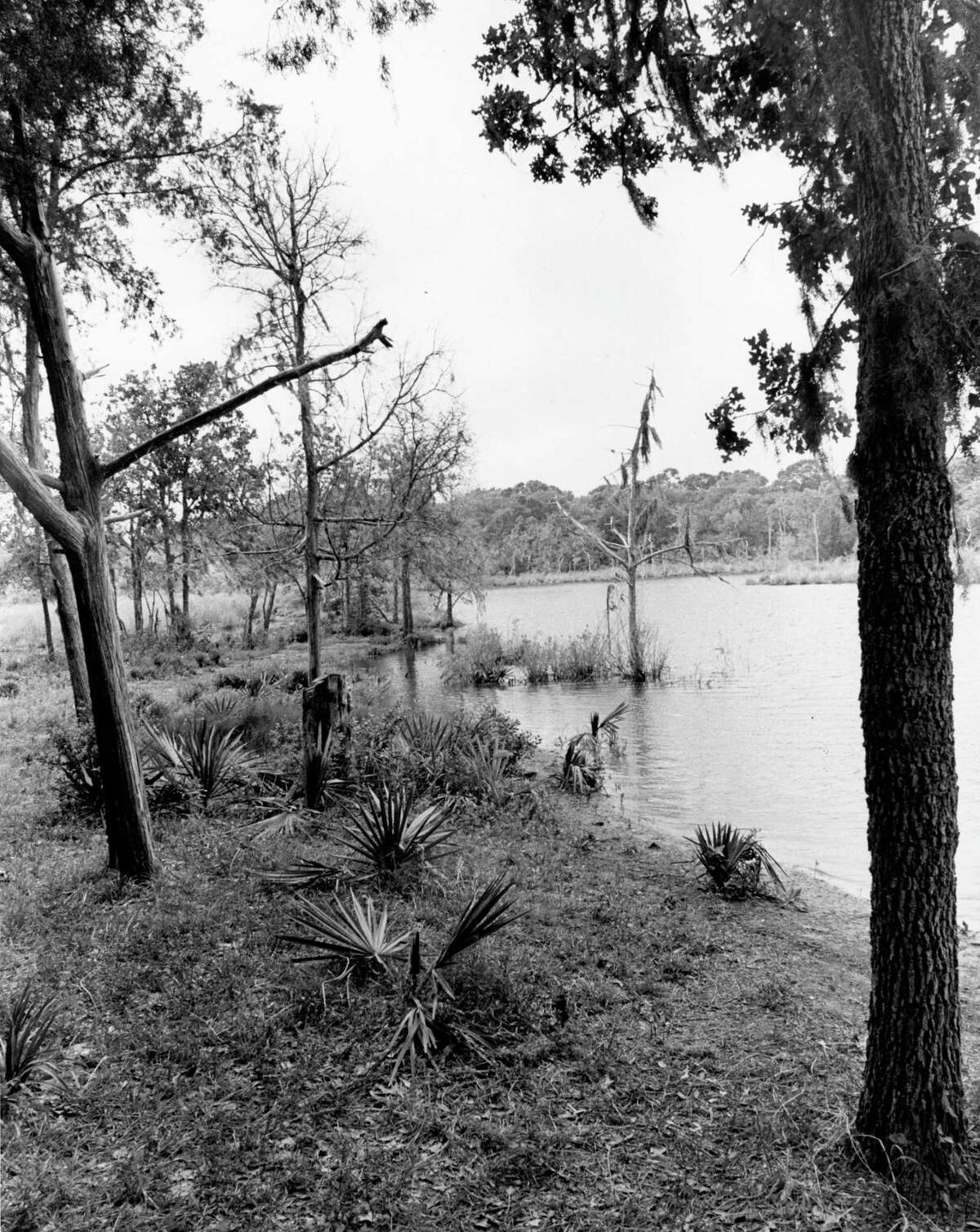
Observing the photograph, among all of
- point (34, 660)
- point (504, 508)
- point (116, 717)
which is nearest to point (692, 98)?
point (116, 717)

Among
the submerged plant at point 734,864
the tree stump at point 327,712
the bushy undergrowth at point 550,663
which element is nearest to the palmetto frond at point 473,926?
the submerged plant at point 734,864

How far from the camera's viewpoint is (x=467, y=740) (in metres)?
11.2

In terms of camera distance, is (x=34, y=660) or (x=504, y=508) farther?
(x=504, y=508)

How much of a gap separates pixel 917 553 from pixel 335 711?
806 cm

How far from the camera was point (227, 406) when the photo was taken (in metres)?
6.74

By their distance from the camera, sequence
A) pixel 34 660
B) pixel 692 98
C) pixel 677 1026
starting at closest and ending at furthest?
pixel 692 98, pixel 677 1026, pixel 34 660

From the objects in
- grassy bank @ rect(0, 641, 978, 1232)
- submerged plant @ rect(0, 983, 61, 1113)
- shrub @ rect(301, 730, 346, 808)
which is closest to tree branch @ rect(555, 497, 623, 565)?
shrub @ rect(301, 730, 346, 808)

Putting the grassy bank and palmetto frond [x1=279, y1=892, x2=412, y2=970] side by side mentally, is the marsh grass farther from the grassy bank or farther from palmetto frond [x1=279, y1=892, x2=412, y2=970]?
palmetto frond [x1=279, y1=892, x2=412, y2=970]

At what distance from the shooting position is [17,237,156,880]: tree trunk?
21.2ft

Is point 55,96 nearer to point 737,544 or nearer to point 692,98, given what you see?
point 692,98

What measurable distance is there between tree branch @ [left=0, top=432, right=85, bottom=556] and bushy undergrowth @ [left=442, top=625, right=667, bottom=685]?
18051 mm

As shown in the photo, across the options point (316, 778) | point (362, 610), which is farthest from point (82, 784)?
point (362, 610)

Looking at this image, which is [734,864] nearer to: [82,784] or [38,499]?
[38,499]

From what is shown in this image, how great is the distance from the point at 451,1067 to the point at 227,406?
17.7 feet
